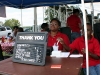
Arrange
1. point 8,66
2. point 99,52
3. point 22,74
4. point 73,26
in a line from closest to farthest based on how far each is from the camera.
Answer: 1. point 22,74
2. point 8,66
3. point 99,52
4. point 73,26

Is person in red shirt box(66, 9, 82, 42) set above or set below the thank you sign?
above

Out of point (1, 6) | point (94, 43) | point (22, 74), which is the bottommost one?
point (22, 74)

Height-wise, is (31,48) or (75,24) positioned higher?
(75,24)

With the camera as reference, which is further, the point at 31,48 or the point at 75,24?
the point at 75,24

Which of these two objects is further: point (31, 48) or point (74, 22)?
point (74, 22)

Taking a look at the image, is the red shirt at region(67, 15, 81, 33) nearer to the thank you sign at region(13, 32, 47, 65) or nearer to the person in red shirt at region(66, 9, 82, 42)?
the person in red shirt at region(66, 9, 82, 42)

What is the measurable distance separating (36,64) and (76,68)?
0.45 metres

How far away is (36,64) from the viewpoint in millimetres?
2281

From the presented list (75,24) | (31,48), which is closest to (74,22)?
(75,24)

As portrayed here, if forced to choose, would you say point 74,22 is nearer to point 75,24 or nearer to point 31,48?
point 75,24

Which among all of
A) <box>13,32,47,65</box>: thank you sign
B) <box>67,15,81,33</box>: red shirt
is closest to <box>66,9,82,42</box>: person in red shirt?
<box>67,15,81,33</box>: red shirt

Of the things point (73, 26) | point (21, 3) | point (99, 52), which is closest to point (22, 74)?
point (99, 52)

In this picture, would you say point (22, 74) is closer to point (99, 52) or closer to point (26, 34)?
point (26, 34)

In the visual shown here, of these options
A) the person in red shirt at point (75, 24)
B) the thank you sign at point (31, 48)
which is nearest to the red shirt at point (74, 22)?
the person in red shirt at point (75, 24)
